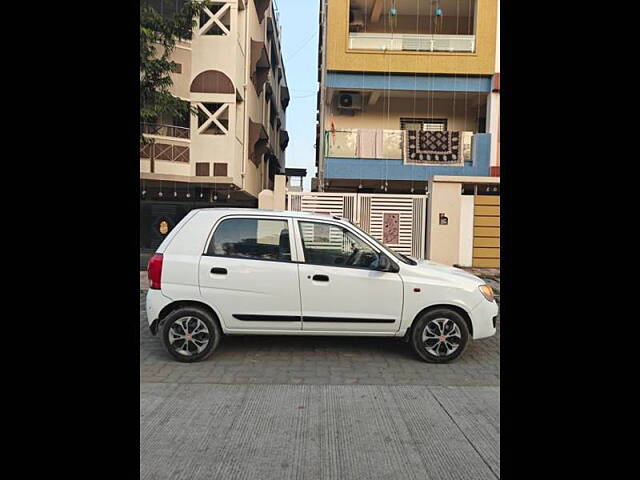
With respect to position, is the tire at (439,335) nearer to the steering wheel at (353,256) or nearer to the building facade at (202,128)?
the steering wheel at (353,256)

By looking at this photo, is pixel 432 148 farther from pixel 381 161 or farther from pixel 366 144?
pixel 366 144

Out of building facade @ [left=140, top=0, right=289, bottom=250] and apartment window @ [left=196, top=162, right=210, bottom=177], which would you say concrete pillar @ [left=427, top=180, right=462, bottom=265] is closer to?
building facade @ [left=140, top=0, right=289, bottom=250]

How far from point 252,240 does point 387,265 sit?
1599 millimetres

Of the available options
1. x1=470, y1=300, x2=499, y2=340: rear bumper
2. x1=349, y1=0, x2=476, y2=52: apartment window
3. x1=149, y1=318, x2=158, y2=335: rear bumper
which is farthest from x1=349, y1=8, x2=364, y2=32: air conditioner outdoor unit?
x1=149, y1=318, x2=158, y2=335: rear bumper

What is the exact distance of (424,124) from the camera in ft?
57.1

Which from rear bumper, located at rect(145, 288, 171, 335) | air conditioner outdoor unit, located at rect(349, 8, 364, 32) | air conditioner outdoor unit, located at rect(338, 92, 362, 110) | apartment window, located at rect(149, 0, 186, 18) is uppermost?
air conditioner outdoor unit, located at rect(349, 8, 364, 32)

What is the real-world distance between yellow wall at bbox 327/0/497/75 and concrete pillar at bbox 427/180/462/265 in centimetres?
496

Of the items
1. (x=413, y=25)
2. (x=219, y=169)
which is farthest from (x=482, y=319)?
(x=413, y=25)

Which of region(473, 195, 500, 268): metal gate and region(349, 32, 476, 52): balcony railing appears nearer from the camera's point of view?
region(473, 195, 500, 268): metal gate

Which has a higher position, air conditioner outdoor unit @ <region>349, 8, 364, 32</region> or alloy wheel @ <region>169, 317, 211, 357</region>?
air conditioner outdoor unit @ <region>349, 8, 364, 32</region>

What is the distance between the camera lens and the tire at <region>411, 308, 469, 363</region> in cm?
567

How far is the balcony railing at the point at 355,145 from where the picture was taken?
1545 centimetres
